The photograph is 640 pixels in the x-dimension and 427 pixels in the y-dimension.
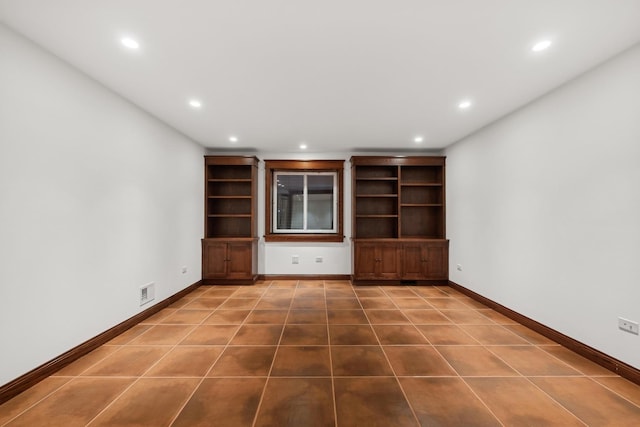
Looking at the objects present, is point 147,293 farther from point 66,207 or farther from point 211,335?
point 66,207

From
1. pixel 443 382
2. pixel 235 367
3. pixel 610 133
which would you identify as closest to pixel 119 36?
pixel 235 367

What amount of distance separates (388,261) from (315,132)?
2764 millimetres

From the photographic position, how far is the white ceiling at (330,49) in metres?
1.75

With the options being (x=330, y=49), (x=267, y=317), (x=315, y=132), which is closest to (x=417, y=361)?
(x=267, y=317)

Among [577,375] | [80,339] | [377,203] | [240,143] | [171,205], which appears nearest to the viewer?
[577,375]

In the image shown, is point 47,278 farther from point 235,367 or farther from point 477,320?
point 477,320

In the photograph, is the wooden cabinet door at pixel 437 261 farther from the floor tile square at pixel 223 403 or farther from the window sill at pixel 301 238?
the floor tile square at pixel 223 403

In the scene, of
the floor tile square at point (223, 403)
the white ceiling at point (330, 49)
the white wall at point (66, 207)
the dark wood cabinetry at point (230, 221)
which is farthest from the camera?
the dark wood cabinetry at point (230, 221)

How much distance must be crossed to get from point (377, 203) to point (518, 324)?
10.1ft

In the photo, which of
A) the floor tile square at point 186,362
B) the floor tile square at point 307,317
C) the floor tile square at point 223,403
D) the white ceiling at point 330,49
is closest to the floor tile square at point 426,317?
the floor tile square at point 307,317

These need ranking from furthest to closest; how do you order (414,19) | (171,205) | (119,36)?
(171,205) < (119,36) < (414,19)

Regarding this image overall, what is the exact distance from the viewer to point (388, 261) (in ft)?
16.7

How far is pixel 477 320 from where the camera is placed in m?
3.33

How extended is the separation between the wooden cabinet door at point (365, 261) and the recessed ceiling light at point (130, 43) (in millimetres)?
4140
